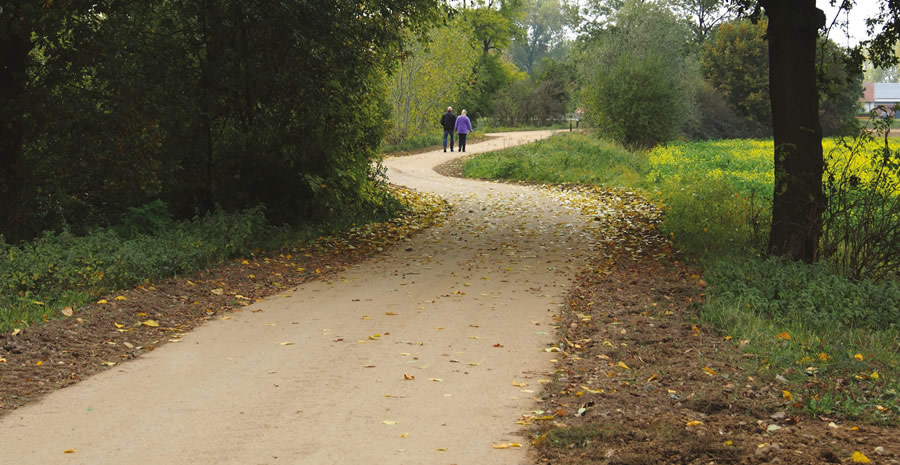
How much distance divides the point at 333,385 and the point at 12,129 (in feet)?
24.2

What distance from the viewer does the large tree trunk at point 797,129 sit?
1056 centimetres

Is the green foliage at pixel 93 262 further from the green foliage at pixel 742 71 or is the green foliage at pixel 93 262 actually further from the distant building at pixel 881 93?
the distant building at pixel 881 93

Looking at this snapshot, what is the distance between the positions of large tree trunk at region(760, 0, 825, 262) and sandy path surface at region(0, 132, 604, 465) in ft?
9.55

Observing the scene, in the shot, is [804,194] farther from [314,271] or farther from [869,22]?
[314,271]

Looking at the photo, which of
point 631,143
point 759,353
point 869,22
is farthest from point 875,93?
point 759,353

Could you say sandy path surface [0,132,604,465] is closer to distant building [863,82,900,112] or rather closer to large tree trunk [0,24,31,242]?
large tree trunk [0,24,31,242]

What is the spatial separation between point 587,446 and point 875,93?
405 ft

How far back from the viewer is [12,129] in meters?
11.3

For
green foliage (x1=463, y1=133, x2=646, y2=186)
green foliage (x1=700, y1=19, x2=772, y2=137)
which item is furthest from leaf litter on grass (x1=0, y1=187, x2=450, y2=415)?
green foliage (x1=700, y1=19, x2=772, y2=137)

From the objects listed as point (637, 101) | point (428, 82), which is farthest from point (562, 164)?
point (428, 82)

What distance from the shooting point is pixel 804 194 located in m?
10.7

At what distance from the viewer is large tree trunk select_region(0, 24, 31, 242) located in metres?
11.1

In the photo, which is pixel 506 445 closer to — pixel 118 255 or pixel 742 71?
pixel 118 255

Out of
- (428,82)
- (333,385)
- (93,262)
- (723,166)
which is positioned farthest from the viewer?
(428,82)
